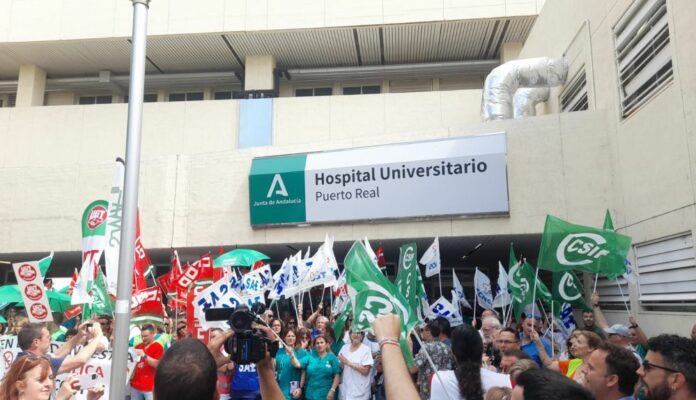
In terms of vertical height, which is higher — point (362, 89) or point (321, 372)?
point (362, 89)

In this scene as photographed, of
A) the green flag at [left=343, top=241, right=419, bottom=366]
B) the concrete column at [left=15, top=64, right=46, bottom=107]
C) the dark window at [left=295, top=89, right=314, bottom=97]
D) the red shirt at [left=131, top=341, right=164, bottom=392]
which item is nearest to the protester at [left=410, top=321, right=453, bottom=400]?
the green flag at [left=343, top=241, right=419, bottom=366]

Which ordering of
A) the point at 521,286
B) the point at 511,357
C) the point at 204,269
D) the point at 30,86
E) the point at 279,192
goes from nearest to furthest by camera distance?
the point at 511,357, the point at 521,286, the point at 204,269, the point at 279,192, the point at 30,86

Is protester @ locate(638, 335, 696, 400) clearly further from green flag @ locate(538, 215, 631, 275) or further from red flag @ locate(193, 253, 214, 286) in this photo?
red flag @ locate(193, 253, 214, 286)

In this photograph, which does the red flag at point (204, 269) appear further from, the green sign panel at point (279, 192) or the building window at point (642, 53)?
the building window at point (642, 53)

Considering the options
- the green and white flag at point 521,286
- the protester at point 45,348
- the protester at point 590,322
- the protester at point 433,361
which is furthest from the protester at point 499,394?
the green and white flag at point 521,286

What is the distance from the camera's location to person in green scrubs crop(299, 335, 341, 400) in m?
8.62

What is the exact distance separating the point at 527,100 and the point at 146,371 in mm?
12223

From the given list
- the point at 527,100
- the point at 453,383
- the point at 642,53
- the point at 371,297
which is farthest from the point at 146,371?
the point at 527,100

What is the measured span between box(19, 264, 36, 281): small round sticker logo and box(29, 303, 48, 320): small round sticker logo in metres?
0.39

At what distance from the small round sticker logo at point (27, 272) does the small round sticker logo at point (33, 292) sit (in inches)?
4.1

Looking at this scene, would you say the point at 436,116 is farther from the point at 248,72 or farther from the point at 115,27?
the point at 115,27

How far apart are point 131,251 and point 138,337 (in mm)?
4326

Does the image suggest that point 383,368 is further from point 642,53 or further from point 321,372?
point 642,53

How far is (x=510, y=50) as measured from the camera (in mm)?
20734
